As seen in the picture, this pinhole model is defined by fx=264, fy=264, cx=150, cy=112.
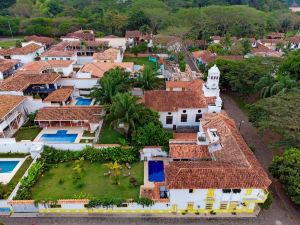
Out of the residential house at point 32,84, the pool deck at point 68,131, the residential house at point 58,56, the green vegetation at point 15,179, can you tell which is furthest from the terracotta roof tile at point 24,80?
the residential house at point 58,56

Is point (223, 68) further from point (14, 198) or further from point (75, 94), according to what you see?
point (14, 198)

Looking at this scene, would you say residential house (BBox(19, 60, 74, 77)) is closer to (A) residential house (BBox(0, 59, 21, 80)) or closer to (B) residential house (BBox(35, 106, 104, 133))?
(A) residential house (BBox(0, 59, 21, 80))

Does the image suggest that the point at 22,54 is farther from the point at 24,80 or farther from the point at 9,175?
the point at 9,175

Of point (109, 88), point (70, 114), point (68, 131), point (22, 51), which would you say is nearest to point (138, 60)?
point (22, 51)

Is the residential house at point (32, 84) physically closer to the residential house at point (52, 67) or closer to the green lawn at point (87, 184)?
the residential house at point (52, 67)

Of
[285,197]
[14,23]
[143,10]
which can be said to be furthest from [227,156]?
[14,23]

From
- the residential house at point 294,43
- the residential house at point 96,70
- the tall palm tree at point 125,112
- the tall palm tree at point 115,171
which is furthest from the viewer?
the residential house at point 294,43
